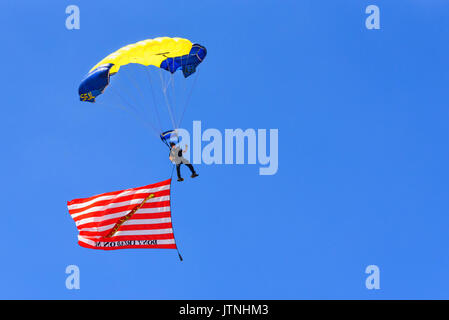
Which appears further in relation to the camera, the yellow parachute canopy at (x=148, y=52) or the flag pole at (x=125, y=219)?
the flag pole at (x=125, y=219)

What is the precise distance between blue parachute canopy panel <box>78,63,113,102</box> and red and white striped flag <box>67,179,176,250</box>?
474 centimetres

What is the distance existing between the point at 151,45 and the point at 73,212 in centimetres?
807

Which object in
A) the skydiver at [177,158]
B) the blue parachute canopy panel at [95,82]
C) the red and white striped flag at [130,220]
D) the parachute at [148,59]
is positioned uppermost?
the parachute at [148,59]

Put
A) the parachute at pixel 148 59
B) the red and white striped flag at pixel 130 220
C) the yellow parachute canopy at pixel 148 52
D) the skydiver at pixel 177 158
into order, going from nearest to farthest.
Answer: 1. the parachute at pixel 148 59
2. the yellow parachute canopy at pixel 148 52
3. the skydiver at pixel 177 158
4. the red and white striped flag at pixel 130 220

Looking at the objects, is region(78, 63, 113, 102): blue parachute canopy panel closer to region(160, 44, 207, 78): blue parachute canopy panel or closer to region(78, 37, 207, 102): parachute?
region(78, 37, 207, 102): parachute

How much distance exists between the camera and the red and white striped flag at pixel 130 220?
87.3ft

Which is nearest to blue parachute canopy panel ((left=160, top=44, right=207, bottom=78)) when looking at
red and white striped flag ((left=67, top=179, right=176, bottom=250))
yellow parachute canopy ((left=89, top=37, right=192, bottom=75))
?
yellow parachute canopy ((left=89, top=37, right=192, bottom=75))

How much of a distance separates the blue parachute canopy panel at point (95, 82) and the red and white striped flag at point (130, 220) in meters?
4.74

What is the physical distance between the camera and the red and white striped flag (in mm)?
26609

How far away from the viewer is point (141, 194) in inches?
1070

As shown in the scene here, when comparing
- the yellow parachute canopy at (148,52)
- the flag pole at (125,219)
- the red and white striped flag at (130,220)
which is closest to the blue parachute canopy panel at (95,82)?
the yellow parachute canopy at (148,52)

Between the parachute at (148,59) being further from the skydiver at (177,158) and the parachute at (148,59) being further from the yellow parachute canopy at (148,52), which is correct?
the skydiver at (177,158)
